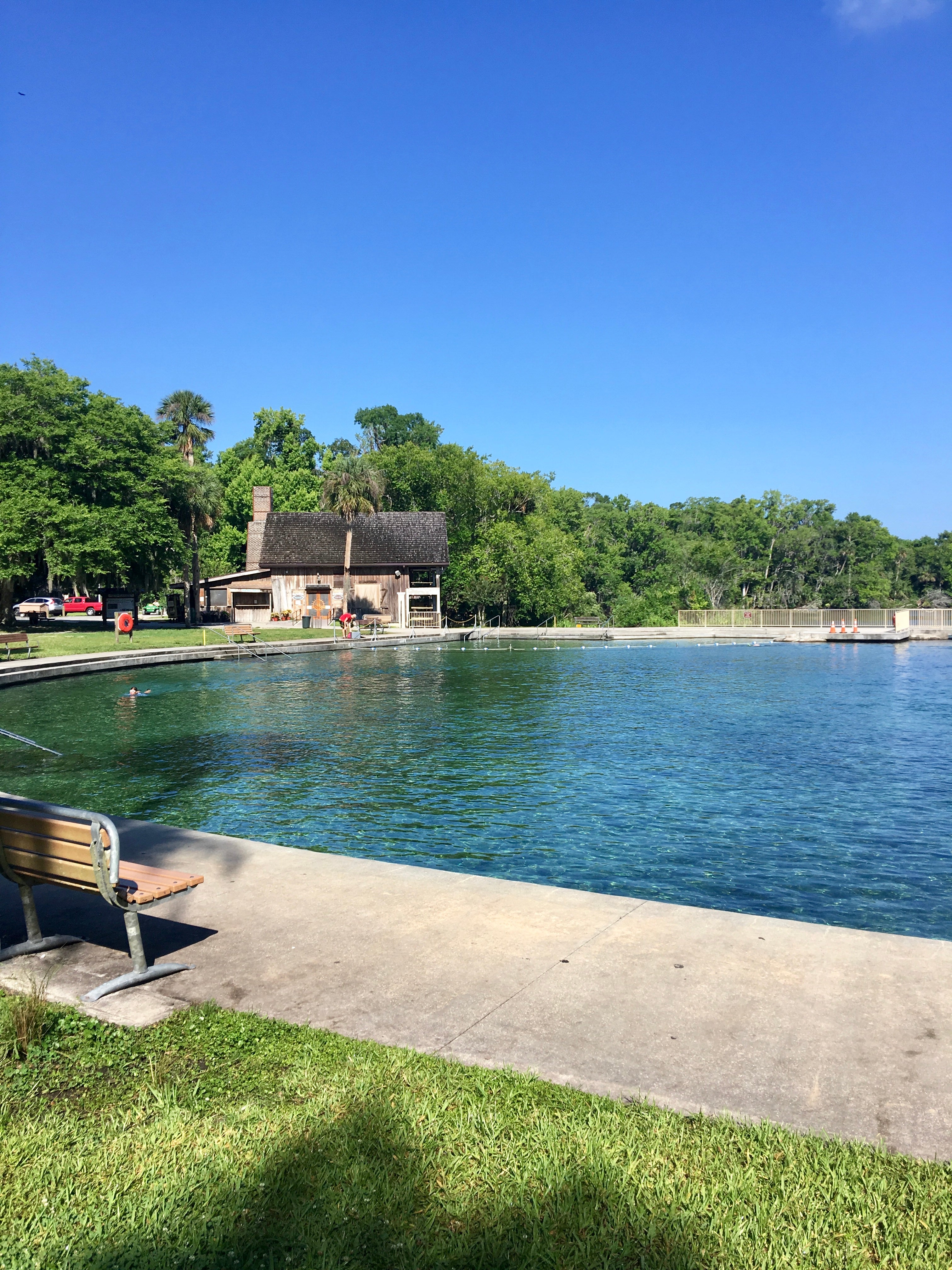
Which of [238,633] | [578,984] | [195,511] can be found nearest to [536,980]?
[578,984]

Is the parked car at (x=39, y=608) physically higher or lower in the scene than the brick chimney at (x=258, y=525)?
lower

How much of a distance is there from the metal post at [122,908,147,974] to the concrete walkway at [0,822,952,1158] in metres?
0.16

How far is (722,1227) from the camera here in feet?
10.6

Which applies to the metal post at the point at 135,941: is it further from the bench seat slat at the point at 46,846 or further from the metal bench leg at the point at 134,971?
the bench seat slat at the point at 46,846

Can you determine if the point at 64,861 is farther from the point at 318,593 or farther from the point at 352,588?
the point at 352,588

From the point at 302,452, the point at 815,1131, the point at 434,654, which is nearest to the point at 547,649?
the point at 434,654

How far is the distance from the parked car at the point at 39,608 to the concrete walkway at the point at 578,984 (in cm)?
4619

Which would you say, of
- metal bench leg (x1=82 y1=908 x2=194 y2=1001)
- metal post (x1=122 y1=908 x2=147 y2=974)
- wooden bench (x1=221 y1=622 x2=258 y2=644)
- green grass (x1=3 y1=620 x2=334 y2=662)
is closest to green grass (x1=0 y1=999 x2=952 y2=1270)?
metal bench leg (x1=82 y1=908 x2=194 y2=1001)

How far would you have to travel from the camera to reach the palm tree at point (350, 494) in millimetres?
64438

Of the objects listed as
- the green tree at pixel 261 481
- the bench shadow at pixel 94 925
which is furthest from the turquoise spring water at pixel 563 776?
the green tree at pixel 261 481

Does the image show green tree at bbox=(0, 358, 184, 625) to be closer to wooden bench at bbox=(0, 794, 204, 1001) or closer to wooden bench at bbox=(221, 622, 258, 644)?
wooden bench at bbox=(221, 622, 258, 644)

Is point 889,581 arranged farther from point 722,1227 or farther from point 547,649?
point 722,1227

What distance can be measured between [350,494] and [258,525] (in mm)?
7163

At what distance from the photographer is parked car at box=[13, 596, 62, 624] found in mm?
53031
